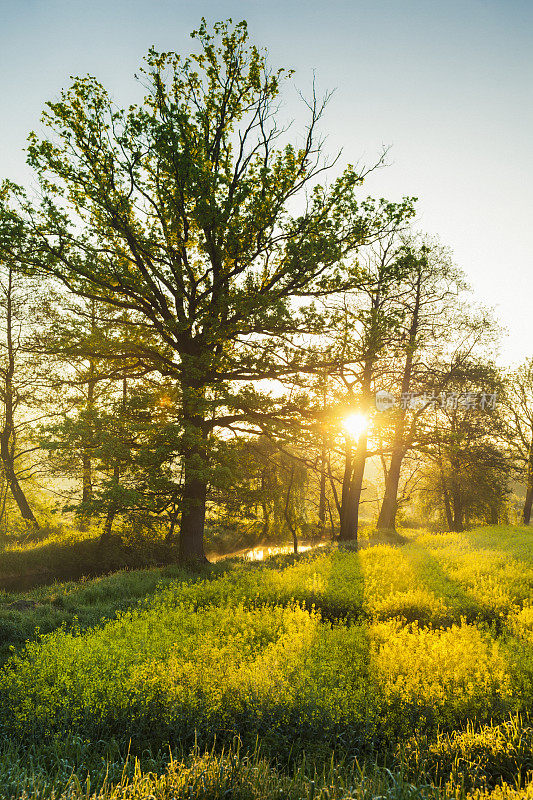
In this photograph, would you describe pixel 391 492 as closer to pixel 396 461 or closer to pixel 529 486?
pixel 396 461

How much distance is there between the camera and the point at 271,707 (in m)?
4.67

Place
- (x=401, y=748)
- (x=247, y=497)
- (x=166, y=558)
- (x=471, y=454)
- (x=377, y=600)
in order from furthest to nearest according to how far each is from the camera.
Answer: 1. (x=471, y=454)
2. (x=166, y=558)
3. (x=247, y=497)
4. (x=377, y=600)
5. (x=401, y=748)

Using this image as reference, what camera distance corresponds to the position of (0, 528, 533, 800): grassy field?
364cm

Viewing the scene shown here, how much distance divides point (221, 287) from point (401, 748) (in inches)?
481

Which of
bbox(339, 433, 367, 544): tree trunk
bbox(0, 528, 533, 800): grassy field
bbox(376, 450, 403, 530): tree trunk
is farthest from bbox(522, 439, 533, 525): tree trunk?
bbox(0, 528, 533, 800): grassy field

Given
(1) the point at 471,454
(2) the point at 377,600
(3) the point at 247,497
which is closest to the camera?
(2) the point at 377,600

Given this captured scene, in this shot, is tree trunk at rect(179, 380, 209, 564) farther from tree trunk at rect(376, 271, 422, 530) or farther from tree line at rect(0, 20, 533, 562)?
tree trunk at rect(376, 271, 422, 530)

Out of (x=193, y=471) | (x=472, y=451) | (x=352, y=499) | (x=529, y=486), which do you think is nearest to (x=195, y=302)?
(x=193, y=471)

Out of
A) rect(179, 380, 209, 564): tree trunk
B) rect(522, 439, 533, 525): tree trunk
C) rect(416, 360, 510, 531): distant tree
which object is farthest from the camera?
rect(522, 439, 533, 525): tree trunk

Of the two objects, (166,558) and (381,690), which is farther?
(166,558)

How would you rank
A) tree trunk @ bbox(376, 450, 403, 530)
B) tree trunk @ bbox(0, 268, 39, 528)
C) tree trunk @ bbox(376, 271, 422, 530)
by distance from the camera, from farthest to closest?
tree trunk @ bbox(376, 450, 403, 530)
tree trunk @ bbox(376, 271, 422, 530)
tree trunk @ bbox(0, 268, 39, 528)

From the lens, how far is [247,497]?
14406 millimetres

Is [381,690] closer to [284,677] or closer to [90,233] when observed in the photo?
[284,677]

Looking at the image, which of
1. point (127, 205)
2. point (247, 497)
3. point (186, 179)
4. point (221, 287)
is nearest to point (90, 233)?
point (127, 205)
